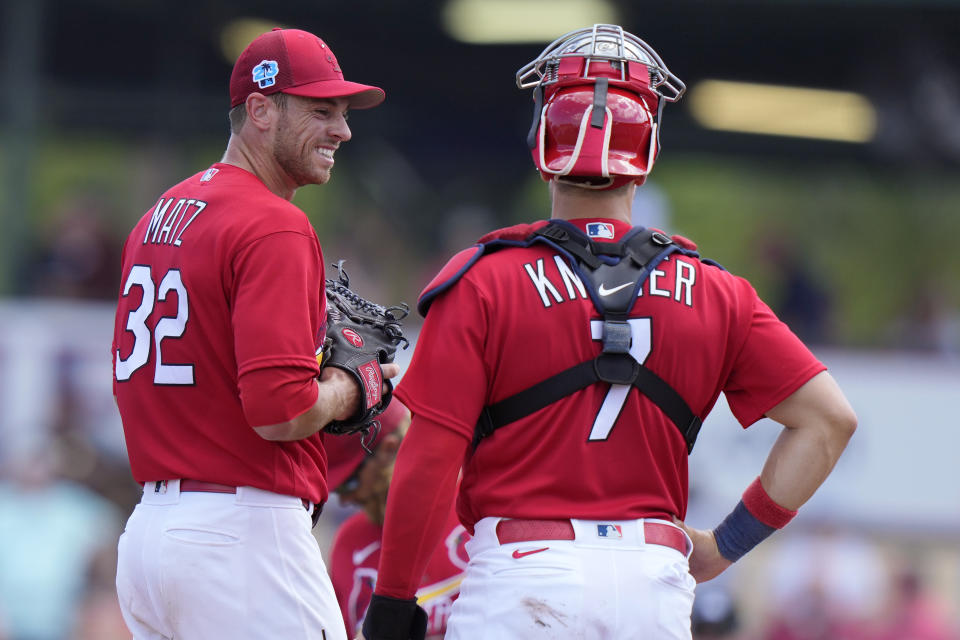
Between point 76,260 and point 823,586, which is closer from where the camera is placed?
point 823,586

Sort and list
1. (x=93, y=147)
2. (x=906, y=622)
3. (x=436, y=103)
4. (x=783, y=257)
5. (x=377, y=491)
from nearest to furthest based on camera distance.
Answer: (x=377, y=491)
(x=906, y=622)
(x=783, y=257)
(x=436, y=103)
(x=93, y=147)

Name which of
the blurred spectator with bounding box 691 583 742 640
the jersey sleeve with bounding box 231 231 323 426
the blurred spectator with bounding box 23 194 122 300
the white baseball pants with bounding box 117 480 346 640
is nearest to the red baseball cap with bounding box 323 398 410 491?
the white baseball pants with bounding box 117 480 346 640

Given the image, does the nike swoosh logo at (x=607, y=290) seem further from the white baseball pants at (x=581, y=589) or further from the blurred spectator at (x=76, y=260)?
the blurred spectator at (x=76, y=260)

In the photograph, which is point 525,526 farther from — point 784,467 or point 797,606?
point 797,606

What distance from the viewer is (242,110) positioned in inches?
144

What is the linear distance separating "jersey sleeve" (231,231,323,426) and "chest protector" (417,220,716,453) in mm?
319

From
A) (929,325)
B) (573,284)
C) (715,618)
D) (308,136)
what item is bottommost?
(715,618)

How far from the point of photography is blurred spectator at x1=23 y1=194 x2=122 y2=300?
11094 mm

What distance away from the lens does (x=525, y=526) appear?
124 inches

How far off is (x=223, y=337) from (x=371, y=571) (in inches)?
54.8

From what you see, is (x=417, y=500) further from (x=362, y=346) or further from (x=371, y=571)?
(x=371, y=571)

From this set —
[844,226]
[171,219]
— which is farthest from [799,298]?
[844,226]

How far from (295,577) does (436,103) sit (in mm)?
11636

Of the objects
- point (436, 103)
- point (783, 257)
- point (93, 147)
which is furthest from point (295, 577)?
point (93, 147)
